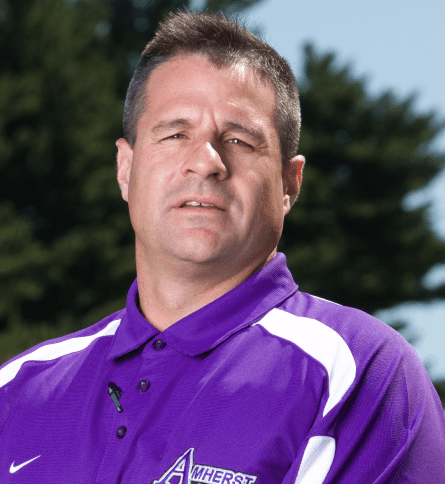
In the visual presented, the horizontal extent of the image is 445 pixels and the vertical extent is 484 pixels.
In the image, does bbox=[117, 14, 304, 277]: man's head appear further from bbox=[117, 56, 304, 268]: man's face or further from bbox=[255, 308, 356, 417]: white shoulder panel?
bbox=[255, 308, 356, 417]: white shoulder panel

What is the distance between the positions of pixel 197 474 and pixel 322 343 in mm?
340

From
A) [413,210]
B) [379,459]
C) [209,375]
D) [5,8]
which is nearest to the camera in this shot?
[379,459]

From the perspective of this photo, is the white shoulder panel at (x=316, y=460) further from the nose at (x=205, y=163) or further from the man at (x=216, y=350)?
the nose at (x=205, y=163)

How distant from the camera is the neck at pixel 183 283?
1.40 metres

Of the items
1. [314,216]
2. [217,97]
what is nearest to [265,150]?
[217,97]

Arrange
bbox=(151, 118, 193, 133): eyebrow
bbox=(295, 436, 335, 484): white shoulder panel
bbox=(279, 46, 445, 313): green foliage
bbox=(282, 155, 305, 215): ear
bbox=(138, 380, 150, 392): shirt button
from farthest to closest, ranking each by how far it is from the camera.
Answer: bbox=(279, 46, 445, 313): green foliage
bbox=(282, 155, 305, 215): ear
bbox=(151, 118, 193, 133): eyebrow
bbox=(138, 380, 150, 392): shirt button
bbox=(295, 436, 335, 484): white shoulder panel

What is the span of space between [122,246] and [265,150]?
366 inches

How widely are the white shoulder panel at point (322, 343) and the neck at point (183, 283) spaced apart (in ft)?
0.41

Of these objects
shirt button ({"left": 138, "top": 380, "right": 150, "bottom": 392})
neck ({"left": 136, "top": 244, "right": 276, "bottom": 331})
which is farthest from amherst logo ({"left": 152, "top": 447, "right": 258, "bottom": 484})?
neck ({"left": 136, "top": 244, "right": 276, "bottom": 331})

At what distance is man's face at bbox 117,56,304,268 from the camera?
133cm

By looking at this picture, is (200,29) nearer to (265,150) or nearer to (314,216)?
(265,150)

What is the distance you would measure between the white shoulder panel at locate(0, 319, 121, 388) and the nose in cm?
52

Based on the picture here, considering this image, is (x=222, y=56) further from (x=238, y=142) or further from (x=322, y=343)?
(x=322, y=343)

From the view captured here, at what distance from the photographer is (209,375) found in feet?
4.10
